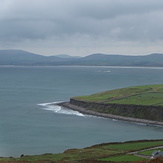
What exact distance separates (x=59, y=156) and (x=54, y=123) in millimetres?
37494

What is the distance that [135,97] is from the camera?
4190 inches

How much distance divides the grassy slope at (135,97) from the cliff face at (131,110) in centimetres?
329

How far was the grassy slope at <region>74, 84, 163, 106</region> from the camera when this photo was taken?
318ft

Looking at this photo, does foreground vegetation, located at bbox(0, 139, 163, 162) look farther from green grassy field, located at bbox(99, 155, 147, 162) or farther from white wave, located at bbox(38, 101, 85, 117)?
white wave, located at bbox(38, 101, 85, 117)

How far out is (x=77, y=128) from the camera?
73.4 metres

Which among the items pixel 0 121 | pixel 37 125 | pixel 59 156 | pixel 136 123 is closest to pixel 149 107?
pixel 136 123

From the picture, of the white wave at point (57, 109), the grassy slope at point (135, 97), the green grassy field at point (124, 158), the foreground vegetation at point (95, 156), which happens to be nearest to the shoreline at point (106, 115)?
the white wave at point (57, 109)

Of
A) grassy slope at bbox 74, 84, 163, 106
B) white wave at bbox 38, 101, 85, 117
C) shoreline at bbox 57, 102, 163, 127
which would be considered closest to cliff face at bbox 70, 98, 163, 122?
shoreline at bbox 57, 102, 163, 127

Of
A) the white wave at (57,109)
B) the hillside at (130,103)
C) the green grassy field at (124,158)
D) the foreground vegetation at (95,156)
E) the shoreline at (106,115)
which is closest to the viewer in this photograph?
the green grassy field at (124,158)

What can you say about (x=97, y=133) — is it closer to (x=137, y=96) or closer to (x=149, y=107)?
(x=149, y=107)

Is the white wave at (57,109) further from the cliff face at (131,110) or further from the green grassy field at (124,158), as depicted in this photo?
the green grassy field at (124,158)

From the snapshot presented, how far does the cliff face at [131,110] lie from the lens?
85.6 metres

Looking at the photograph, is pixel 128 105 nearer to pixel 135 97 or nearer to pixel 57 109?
pixel 135 97

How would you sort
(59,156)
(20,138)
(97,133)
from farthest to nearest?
(97,133) → (20,138) → (59,156)
